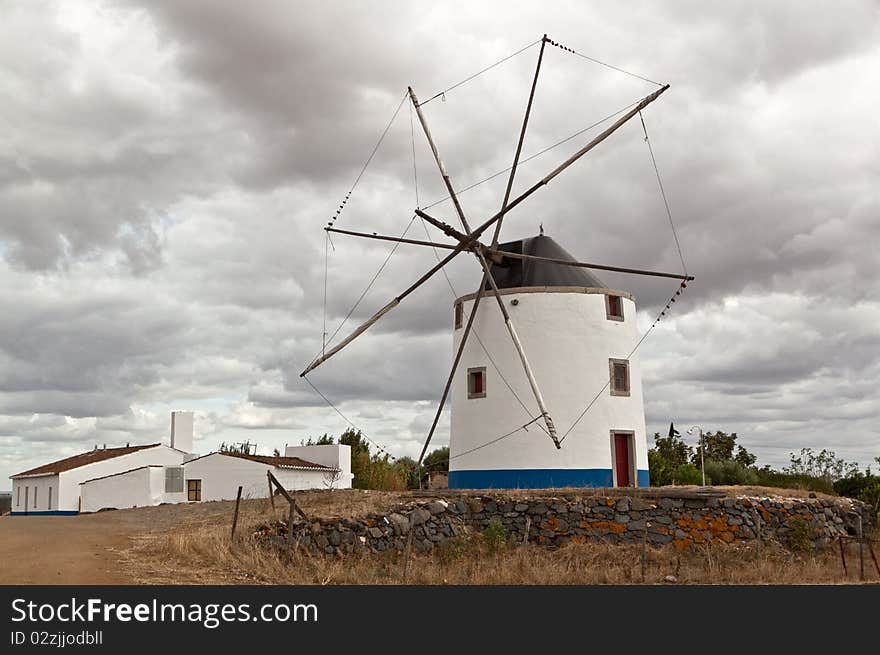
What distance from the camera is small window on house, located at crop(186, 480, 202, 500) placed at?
37.5 meters

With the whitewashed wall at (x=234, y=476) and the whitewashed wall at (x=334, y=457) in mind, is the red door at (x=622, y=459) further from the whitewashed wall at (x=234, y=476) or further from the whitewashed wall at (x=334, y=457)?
the whitewashed wall at (x=334, y=457)

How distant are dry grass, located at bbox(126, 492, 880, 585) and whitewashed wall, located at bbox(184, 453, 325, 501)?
44.8ft

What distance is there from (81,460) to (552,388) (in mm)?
26593

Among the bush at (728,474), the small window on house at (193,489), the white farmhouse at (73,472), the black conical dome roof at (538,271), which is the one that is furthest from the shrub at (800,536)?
the white farmhouse at (73,472)

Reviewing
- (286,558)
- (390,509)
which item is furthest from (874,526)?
(286,558)

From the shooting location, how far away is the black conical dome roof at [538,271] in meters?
25.9

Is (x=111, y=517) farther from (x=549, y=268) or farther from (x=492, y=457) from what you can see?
(x=549, y=268)

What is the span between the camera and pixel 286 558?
16.9 m

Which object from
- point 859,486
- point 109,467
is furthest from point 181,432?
point 859,486

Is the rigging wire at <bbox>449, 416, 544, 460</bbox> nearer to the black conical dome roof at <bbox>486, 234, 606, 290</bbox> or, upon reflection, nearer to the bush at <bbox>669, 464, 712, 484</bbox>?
the black conical dome roof at <bbox>486, 234, 606, 290</bbox>

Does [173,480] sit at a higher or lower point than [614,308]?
lower

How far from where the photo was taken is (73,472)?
131 feet

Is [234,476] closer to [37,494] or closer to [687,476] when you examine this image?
[37,494]

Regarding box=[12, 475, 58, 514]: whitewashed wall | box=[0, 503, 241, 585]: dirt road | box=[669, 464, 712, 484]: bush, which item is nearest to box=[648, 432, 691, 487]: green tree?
box=[669, 464, 712, 484]: bush
